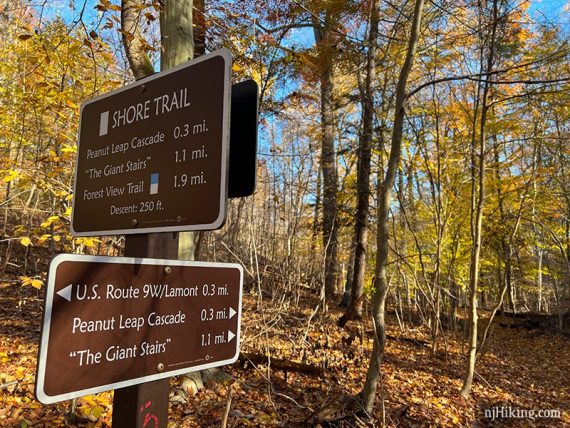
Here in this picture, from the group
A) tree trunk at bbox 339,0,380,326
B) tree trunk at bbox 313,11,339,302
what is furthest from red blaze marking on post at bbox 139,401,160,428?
tree trunk at bbox 313,11,339,302

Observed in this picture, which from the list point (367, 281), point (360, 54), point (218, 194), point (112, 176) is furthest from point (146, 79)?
point (367, 281)

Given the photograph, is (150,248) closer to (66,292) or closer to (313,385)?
(66,292)

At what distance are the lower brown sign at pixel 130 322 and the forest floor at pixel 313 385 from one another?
99 centimetres

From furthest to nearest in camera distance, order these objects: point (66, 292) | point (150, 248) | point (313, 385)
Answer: point (313, 385) < point (150, 248) < point (66, 292)

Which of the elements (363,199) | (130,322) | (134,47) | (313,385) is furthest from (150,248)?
(363,199)

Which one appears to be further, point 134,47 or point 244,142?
point 134,47

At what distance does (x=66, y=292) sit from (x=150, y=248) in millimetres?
364

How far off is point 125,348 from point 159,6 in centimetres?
296

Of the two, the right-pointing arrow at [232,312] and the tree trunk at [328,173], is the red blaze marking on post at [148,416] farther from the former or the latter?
the tree trunk at [328,173]

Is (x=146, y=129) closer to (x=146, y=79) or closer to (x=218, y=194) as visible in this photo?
(x=146, y=79)

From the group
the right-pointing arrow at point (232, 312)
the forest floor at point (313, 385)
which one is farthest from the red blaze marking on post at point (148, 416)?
the forest floor at point (313, 385)

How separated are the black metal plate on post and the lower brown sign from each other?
0.32 m

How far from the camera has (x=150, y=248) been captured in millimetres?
1331

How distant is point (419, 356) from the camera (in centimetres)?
842
